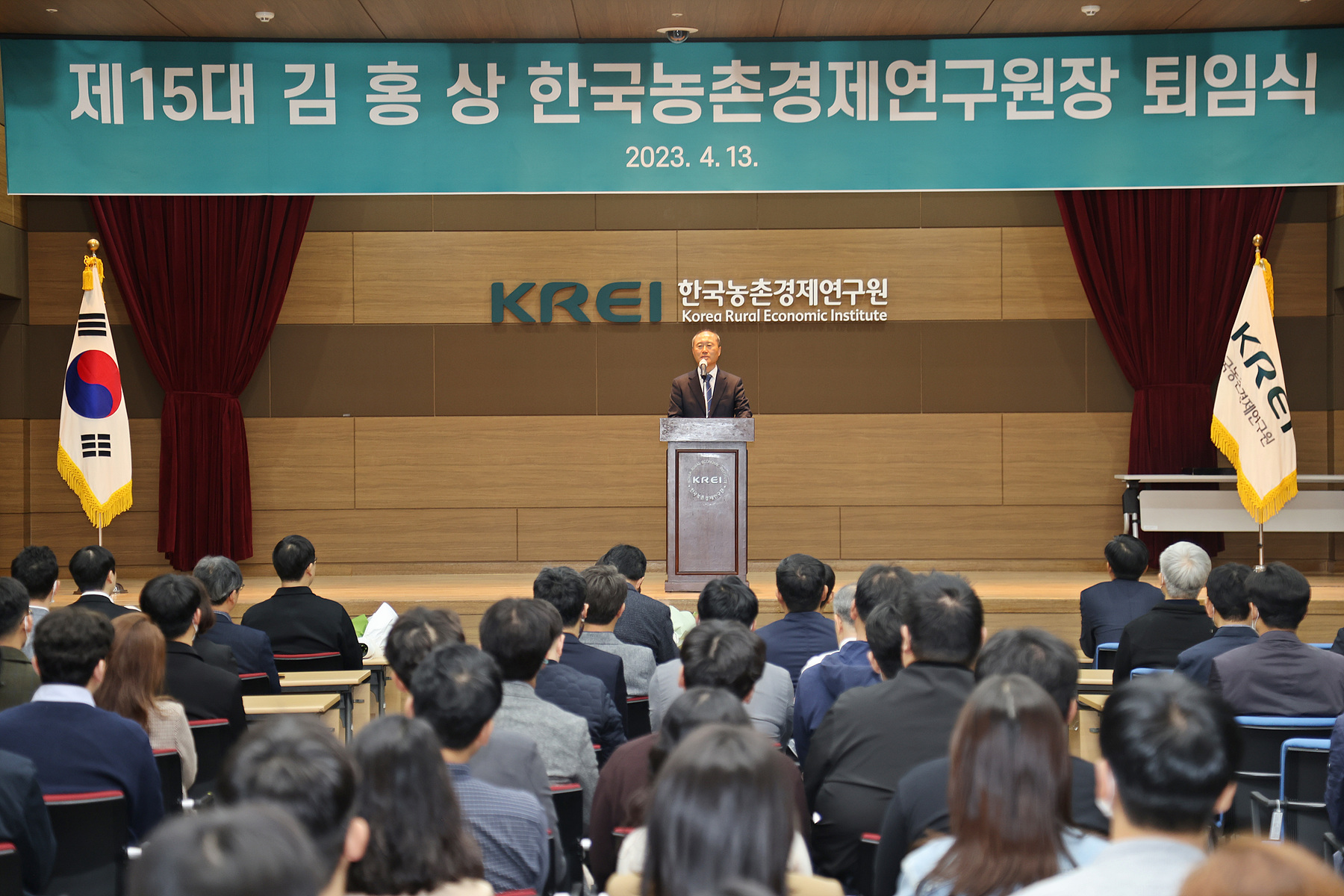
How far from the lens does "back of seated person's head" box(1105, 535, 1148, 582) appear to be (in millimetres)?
4777

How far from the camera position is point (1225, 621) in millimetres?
3695

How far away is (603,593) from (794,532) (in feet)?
14.7

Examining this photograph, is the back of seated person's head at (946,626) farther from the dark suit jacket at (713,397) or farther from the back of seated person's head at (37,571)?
the dark suit jacket at (713,397)

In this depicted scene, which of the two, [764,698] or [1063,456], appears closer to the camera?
[764,698]

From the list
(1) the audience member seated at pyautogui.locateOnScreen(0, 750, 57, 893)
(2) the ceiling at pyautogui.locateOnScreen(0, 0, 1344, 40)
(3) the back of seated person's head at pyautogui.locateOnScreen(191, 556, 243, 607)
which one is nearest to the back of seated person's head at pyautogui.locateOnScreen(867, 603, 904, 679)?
(1) the audience member seated at pyautogui.locateOnScreen(0, 750, 57, 893)

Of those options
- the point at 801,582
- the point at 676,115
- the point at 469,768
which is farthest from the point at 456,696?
the point at 676,115

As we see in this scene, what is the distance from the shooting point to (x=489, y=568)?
8.16m

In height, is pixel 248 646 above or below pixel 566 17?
below

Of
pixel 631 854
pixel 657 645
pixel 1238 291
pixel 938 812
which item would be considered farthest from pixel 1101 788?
pixel 1238 291

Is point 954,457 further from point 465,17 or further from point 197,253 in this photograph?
point 197,253

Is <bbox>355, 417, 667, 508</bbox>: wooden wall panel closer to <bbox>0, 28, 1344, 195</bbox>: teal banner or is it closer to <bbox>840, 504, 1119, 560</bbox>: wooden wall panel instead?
<bbox>840, 504, 1119, 560</bbox>: wooden wall panel

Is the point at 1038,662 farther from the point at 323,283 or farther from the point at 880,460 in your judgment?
the point at 323,283

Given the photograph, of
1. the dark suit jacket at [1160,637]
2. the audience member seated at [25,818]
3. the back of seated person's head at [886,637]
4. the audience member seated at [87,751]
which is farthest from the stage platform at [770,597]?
the audience member seated at [25,818]

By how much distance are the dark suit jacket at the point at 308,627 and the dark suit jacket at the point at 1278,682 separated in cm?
315
